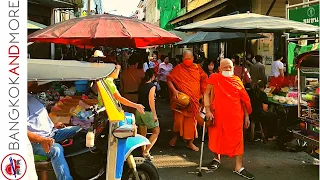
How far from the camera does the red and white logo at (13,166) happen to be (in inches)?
122

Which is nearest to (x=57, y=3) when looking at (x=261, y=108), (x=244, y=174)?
(x=261, y=108)

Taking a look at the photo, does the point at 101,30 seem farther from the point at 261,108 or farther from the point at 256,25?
the point at 261,108

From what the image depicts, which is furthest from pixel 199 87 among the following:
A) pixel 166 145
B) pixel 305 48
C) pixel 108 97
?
pixel 108 97

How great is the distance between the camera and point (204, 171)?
19.8ft

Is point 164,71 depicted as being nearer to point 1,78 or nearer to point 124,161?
point 124,161

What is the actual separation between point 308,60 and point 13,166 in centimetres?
427

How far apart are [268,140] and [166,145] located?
7.08ft

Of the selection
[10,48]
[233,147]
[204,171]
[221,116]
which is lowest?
[204,171]

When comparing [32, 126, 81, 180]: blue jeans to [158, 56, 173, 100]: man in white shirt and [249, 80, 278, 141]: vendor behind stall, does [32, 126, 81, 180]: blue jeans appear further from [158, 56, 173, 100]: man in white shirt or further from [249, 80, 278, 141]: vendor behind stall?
[158, 56, 173, 100]: man in white shirt

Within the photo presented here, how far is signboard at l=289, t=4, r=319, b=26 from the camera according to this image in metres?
7.64

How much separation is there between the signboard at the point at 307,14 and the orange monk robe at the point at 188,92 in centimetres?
267

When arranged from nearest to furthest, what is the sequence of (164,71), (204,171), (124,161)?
(124,161) < (204,171) < (164,71)

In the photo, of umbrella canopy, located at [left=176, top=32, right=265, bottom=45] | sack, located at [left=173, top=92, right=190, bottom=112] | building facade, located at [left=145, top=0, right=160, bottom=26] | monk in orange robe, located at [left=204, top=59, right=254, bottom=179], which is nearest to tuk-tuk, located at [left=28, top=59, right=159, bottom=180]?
monk in orange robe, located at [left=204, top=59, right=254, bottom=179]

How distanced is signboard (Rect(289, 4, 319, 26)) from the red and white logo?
649cm
